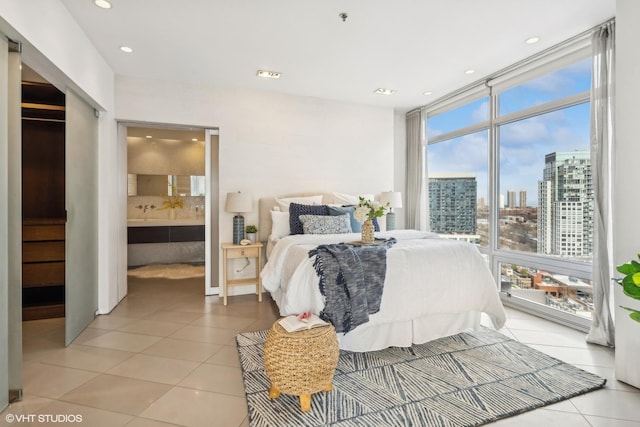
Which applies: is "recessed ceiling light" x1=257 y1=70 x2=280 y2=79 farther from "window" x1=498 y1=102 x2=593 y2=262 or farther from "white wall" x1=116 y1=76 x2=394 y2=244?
"window" x1=498 y1=102 x2=593 y2=262

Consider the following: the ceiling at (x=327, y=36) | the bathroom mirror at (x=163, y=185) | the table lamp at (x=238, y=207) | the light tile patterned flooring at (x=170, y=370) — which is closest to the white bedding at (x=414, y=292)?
the light tile patterned flooring at (x=170, y=370)

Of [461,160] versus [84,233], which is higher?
[461,160]

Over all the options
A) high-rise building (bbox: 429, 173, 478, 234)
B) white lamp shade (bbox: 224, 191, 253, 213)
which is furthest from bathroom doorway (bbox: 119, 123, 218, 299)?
high-rise building (bbox: 429, 173, 478, 234)

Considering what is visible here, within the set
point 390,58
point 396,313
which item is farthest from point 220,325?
point 390,58

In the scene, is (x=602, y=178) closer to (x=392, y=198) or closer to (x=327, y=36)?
(x=392, y=198)

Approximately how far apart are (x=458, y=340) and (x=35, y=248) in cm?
425

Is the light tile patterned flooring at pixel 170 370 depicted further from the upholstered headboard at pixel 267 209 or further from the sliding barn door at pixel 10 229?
the upholstered headboard at pixel 267 209

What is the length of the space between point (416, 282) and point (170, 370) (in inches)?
76.5

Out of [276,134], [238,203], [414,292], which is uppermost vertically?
[276,134]

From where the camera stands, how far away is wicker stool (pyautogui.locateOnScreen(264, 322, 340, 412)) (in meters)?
→ 1.85

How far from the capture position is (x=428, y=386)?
209cm

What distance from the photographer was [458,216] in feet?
15.7

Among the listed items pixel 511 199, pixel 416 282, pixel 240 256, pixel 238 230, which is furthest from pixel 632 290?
pixel 238 230

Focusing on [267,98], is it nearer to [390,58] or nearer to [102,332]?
[390,58]
